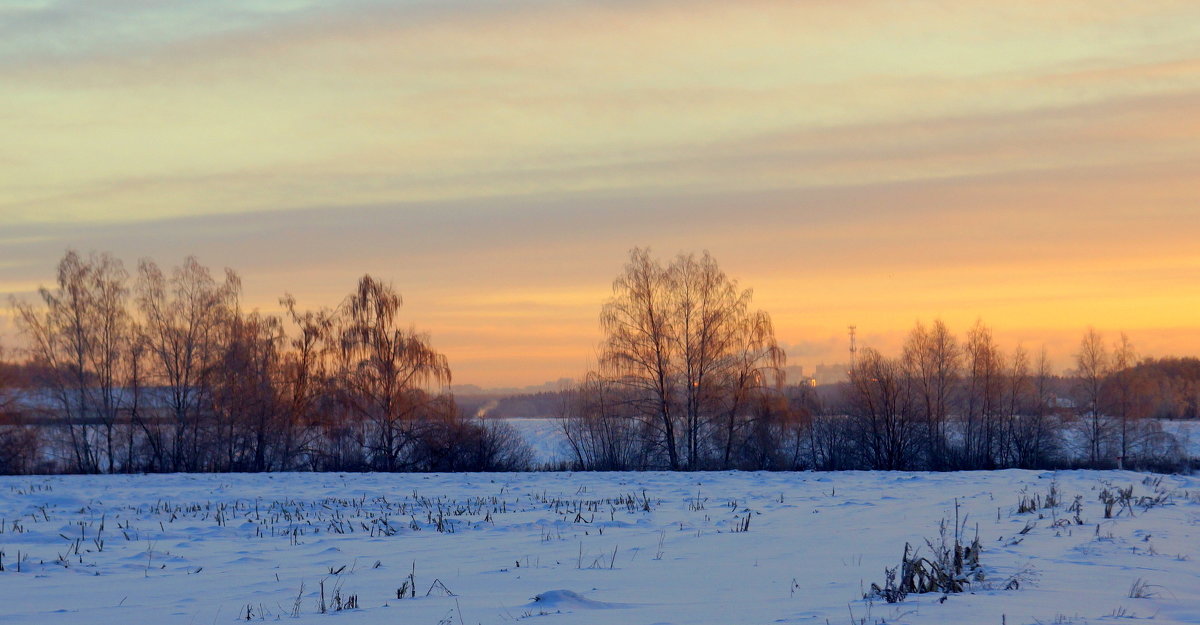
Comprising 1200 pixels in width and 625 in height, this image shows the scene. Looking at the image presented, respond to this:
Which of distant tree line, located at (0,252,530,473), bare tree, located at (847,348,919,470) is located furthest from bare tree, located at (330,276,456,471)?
bare tree, located at (847,348,919,470)

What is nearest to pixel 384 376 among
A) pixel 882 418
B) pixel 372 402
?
pixel 372 402

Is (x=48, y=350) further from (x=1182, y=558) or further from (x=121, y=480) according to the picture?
(x=1182, y=558)

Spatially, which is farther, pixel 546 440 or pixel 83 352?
pixel 546 440

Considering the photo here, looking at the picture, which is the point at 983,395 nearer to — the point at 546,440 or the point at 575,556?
the point at 546,440

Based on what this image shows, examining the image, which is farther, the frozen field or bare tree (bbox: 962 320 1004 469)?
bare tree (bbox: 962 320 1004 469)

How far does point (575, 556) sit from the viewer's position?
10023 mm

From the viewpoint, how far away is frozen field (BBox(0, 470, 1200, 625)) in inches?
262

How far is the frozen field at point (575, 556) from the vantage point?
666cm

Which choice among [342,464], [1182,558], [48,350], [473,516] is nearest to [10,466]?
[48,350]

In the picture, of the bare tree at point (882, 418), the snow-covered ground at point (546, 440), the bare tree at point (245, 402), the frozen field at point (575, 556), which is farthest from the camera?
the snow-covered ground at point (546, 440)

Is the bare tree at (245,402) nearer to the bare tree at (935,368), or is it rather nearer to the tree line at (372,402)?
the tree line at (372,402)

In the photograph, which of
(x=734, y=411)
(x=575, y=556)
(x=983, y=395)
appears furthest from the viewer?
(x=983, y=395)

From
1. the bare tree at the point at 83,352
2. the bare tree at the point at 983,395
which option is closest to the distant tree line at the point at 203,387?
the bare tree at the point at 83,352

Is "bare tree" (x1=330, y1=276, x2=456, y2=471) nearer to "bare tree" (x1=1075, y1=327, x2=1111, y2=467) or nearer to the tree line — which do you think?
the tree line
